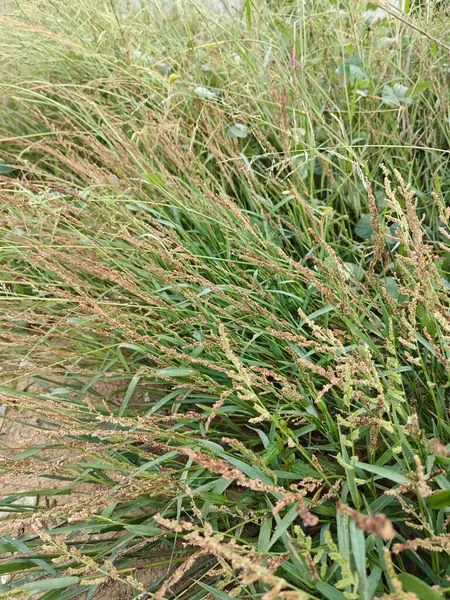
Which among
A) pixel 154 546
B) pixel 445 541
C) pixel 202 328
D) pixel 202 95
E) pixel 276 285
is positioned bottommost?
pixel 154 546

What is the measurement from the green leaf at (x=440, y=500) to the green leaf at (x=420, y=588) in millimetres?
194

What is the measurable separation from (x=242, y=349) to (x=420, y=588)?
2.46 feet

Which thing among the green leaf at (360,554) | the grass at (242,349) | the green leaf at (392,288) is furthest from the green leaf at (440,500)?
the green leaf at (392,288)

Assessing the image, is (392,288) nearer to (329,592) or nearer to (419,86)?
(419,86)

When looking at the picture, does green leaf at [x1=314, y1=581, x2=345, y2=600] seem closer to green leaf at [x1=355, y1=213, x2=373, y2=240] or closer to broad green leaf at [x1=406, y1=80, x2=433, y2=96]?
green leaf at [x1=355, y1=213, x2=373, y2=240]

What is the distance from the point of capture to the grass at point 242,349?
941 mm

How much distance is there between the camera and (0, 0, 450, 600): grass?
3.09 feet

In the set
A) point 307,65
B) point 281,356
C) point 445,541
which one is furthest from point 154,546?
point 307,65

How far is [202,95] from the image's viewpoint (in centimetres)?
191

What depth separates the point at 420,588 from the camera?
689 millimetres

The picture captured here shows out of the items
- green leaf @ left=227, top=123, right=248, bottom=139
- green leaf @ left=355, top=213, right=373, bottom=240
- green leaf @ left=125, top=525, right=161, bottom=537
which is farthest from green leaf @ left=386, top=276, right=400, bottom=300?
green leaf @ left=125, top=525, right=161, bottom=537

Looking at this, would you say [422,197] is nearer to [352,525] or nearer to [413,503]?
[413,503]

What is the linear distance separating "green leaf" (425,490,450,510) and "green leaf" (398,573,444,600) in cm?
19

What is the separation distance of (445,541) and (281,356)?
2.45 feet
